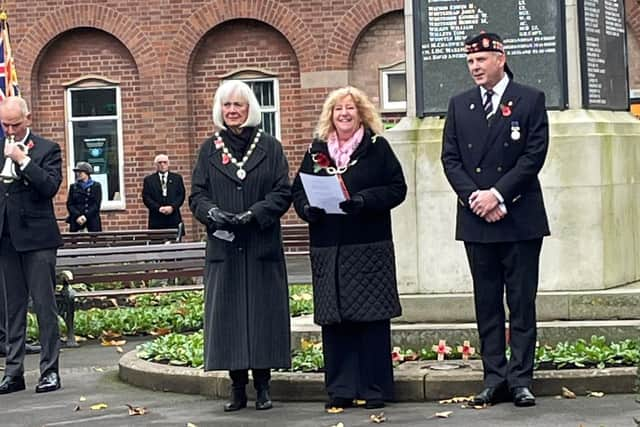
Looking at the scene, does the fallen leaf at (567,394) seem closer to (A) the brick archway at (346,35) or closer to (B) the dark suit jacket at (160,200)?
(B) the dark suit jacket at (160,200)

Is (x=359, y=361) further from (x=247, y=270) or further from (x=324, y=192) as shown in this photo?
(x=324, y=192)

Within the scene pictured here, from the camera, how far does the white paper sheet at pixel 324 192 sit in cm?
926

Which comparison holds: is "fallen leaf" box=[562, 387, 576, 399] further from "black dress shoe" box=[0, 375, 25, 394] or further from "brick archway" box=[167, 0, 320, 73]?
"brick archway" box=[167, 0, 320, 73]

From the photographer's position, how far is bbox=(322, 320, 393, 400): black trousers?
30.6 feet

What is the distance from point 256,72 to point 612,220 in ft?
58.7

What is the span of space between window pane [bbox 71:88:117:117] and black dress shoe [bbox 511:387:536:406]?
20614 millimetres

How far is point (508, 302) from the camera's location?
9.21m

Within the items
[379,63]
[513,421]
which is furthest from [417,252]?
[379,63]

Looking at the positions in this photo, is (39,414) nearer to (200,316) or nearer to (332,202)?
(332,202)

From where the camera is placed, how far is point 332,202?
9328 millimetres

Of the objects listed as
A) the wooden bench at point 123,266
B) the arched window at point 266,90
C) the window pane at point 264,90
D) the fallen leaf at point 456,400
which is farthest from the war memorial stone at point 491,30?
the window pane at point 264,90

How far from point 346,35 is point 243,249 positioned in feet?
60.2

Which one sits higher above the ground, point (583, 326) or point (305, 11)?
point (305, 11)

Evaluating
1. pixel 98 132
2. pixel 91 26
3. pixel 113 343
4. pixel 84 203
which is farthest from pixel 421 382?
pixel 98 132
